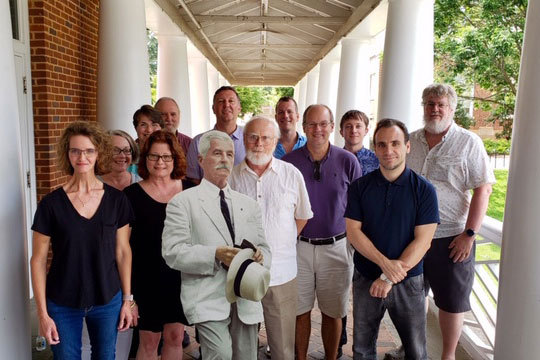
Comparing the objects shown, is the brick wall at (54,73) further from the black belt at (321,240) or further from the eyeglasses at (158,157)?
the black belt at (321,240)

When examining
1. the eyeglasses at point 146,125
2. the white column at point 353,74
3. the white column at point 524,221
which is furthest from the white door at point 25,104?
the white column at point 353,74

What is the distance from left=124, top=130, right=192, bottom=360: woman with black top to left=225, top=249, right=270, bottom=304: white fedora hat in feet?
2.54

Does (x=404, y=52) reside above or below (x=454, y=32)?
below

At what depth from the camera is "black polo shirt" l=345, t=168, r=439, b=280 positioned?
2.89 meters

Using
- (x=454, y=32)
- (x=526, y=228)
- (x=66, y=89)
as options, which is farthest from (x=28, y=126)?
(x=454, y=32)

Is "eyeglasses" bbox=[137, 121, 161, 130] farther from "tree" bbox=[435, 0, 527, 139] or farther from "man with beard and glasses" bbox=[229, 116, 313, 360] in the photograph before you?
"tree" bbox=[435, 0, 527, 139]

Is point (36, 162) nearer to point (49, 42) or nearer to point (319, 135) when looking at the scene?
point (49, 42)

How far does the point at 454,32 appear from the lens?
1414 cm

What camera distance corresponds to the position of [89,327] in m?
2.69

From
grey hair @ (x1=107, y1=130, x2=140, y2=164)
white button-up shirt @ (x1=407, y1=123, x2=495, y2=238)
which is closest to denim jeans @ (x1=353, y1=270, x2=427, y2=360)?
white button-up shirt @ (x1=407, y1=123, x2=495, y2=238)

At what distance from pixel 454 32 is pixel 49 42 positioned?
466 inches

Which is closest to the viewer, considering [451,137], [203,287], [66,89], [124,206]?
[203,287]

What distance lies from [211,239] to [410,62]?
478 centimetres

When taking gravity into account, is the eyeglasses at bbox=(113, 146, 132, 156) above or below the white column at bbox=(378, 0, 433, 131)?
below
